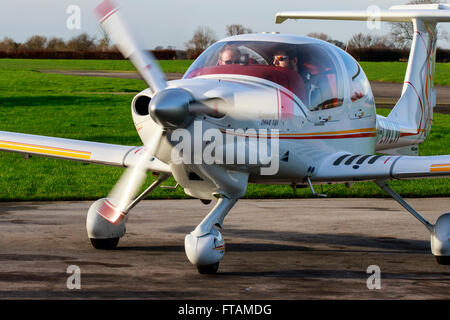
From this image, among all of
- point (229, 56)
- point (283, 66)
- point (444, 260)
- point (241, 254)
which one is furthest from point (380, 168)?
point (229, 56)

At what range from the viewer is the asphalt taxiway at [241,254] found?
8344mm

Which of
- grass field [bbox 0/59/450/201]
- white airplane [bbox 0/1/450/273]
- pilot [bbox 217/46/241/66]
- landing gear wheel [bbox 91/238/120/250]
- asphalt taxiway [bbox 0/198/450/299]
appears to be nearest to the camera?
asphalt taxiway [bbox 0/198/450/299]

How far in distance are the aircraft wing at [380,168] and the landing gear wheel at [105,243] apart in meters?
2.71

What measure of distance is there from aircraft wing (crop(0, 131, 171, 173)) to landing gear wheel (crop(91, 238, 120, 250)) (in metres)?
1.02

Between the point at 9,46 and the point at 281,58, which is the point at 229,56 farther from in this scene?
the point at 9,46

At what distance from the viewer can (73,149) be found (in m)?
11.4

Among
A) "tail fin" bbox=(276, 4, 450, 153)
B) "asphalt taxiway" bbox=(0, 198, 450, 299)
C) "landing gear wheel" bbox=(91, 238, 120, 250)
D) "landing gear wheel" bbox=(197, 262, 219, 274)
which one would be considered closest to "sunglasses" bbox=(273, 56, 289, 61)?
"asphalt taxiway" bbox=(0, 198, 450, 299)

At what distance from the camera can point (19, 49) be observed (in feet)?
293

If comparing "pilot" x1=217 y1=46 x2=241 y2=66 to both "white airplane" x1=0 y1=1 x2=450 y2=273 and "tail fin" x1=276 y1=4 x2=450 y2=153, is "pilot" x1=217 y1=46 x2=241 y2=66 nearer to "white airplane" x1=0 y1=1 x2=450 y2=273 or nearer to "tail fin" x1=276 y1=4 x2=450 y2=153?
"white airplane" x1=0 y1=1 x2=450 y2=273

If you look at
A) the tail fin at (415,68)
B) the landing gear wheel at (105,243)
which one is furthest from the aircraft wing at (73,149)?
the tail fin at (415,68)

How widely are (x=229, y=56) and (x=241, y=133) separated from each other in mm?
1348

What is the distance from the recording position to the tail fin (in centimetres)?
1320
